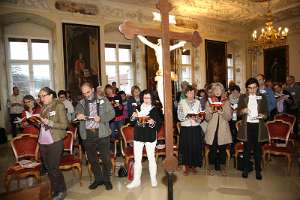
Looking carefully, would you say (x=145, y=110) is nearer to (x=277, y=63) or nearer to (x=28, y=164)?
(x=28, y=164)

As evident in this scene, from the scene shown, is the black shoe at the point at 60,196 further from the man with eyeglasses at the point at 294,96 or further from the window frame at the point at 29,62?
the man with eyeglasses at the point at 294,96

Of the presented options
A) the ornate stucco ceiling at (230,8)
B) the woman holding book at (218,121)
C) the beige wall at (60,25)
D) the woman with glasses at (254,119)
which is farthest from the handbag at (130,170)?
the ornate stucco ceiling at (230,8)

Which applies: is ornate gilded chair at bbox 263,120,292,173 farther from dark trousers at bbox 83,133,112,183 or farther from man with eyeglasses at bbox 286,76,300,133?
man with eyeglasses at bbox 286,76,300,133

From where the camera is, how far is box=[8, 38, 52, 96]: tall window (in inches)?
395

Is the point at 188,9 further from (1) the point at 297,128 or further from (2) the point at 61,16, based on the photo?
(1) the point at 297,128

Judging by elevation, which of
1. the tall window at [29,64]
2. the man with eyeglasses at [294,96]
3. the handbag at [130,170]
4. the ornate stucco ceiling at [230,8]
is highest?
the ornate stucco ceiling at [230,8]

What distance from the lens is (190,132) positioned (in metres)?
5.28

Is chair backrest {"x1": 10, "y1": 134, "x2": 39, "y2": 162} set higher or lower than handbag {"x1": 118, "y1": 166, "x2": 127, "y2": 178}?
higher

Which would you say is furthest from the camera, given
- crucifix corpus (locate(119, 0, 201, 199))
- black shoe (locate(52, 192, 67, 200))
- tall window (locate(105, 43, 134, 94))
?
tall window (locate(105, 43, 134, 94))

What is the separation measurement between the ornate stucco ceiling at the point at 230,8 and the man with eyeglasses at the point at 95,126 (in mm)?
6848

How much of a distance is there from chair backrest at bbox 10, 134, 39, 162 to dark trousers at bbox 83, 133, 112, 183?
1009 mm

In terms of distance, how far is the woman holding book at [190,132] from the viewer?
17.2ft

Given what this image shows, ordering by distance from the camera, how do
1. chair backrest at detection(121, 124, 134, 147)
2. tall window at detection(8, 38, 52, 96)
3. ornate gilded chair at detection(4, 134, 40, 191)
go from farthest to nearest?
tall window at detection(8, 38, 52, 96) → chair backrest at detection(121, 124, 134, 147) → ornate gilded chair at detection(4, 134, 40, 191)

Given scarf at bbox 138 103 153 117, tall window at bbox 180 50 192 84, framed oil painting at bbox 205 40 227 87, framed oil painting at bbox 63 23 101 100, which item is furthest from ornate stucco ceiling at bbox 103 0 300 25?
scarf at bbox 138 103 153 117
